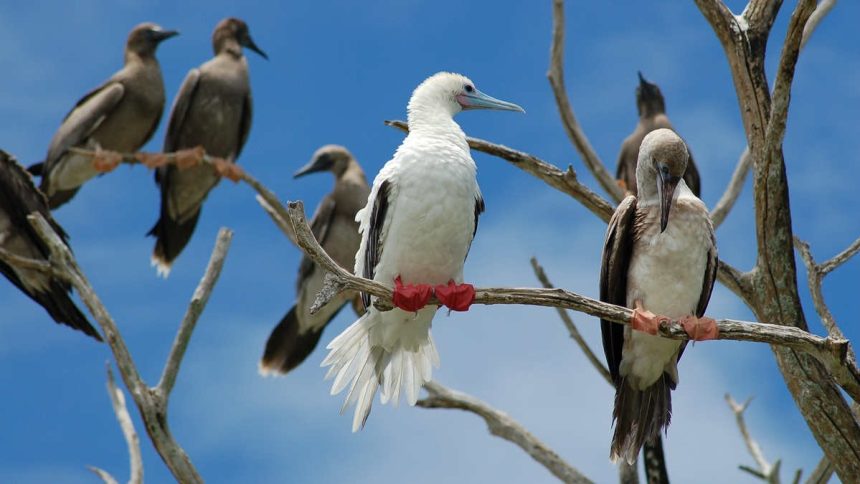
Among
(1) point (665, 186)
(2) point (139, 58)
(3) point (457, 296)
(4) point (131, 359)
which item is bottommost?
(3) point (457, 296)

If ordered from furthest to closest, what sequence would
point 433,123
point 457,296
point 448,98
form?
1. point 448,98
2. point 433,123
3. point 457,296

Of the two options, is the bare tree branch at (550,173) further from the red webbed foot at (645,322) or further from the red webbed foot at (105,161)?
the red webbed foot at (105,161)

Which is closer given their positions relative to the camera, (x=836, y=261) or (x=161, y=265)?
(x=836, y=261)

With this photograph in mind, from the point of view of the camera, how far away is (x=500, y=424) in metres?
8.62

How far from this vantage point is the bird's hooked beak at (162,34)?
13.1 meters

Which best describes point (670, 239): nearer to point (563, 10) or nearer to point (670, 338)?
point (670, 338)

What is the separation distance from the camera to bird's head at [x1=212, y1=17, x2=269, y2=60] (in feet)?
43.8

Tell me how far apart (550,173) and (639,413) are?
176 cm

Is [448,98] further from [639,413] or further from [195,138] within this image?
[195,138]

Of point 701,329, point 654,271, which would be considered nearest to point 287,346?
point 654,271

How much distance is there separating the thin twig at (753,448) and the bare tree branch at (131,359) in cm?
434

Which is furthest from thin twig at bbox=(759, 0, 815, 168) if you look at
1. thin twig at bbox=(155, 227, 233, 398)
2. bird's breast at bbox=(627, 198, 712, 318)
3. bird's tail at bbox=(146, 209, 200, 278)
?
bird's tail at bbox=(146, 209, 200, 278)

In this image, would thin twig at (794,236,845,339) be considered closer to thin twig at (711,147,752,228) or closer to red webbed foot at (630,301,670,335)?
red webbed foot at (630,301,670,335)

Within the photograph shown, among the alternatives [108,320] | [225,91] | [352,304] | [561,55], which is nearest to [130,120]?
[225,91]
